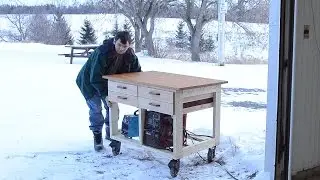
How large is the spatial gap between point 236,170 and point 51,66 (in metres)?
9.07

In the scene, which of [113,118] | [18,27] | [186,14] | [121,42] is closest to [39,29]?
[18,27]

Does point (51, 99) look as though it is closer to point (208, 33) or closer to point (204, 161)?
point (204, 161)

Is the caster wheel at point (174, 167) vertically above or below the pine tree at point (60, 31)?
below

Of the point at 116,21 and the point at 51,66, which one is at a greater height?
the point at 116,21

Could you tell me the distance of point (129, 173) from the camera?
4.25 metres

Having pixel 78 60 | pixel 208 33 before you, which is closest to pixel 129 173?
pixel 78 60

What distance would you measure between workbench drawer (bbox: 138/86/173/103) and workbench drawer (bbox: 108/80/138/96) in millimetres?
87

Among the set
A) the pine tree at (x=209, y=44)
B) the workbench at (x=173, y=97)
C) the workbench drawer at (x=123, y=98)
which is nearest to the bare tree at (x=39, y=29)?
the pine tree at (x=209, y=44)

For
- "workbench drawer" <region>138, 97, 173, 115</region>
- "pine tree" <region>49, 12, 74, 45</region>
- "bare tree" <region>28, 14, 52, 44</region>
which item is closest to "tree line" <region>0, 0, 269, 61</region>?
"pine tree" <region>49, 12, 74, 45</region>

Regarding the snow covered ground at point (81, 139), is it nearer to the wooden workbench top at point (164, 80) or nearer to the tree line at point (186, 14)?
the wooden workbench top at point (164, 80)

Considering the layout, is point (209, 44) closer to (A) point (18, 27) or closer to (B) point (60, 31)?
(B) point (60, 31)

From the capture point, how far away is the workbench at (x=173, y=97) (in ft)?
12.9

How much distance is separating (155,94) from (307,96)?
1.22m

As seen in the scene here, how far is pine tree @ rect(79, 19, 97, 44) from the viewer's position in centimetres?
1939
